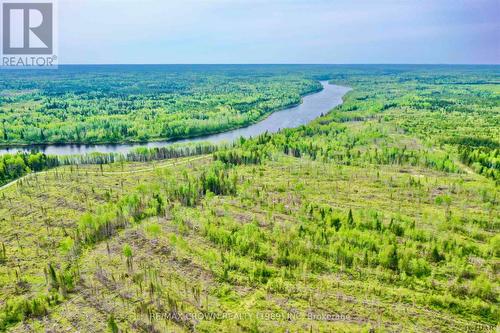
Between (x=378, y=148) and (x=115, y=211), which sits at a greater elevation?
(x=378, y=148)

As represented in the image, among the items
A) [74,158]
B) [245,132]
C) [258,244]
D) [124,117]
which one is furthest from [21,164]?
[245,132]

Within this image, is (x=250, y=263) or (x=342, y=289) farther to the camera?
(x=250, y=263)

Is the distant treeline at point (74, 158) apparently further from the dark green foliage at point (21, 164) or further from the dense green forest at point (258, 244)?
the dense green forest at point (258, 244)

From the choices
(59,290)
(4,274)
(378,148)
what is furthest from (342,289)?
(378,148)

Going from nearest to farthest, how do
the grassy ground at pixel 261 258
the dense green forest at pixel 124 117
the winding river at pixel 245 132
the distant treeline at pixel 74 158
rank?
the grassy ground at pixel 261 258 < the distant treeline at pixel 74 158 < the winding river at pixel 245 132 < the dense green forest at pixel 124 117

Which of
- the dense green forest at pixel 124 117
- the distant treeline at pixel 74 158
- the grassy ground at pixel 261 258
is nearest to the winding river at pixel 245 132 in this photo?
the dense green forest at pixel 124 117

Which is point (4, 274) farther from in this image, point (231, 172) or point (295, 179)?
point (295, 179)

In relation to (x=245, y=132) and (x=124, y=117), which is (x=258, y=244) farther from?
(x=124, y=117)

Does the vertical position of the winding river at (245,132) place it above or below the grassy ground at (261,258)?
above

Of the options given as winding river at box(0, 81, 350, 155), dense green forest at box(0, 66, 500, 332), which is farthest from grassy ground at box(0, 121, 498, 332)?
winding river at box(0, 81, 350, 155)
